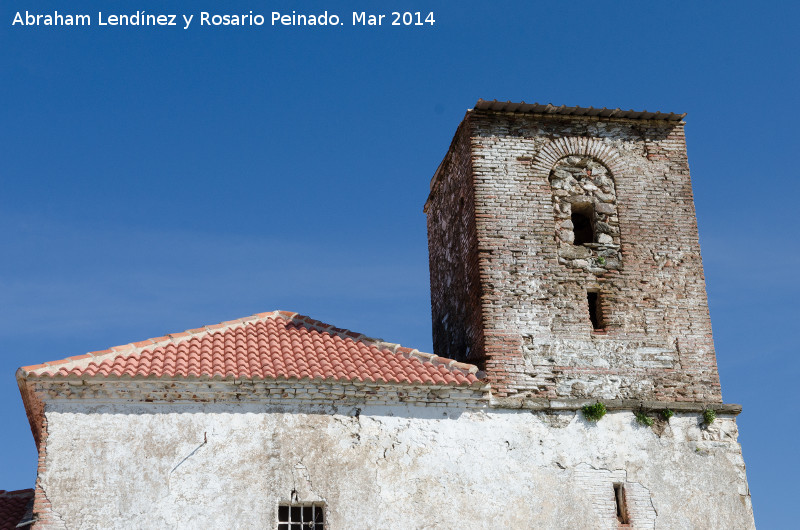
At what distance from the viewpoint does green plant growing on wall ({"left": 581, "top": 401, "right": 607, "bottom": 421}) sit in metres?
11.7

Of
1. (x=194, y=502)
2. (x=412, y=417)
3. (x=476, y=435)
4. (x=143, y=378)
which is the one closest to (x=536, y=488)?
(x=476, y=435)

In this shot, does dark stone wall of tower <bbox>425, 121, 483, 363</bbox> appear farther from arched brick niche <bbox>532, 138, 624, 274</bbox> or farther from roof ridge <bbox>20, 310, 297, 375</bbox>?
roof ridge <bbox>20, 310, 297, 375</bbox>

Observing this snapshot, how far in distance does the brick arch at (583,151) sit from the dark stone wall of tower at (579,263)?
2cm

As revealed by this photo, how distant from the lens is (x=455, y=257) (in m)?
14.2

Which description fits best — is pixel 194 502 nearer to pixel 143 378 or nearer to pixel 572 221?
pixel 143 378

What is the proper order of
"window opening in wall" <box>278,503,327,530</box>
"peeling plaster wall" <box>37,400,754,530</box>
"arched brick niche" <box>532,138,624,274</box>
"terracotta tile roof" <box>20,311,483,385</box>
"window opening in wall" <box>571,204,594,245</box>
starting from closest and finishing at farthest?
"peeling plaster wall" <box>37,400,754,530</box> < "window opening in wall" <box>278,503,327,530</box> < "terracotta tile roof" <box>20,311,483,385</box> < "arched brick niche" <box>532,138,624,274</box> < "window opening in wall" <box>571,204,594,245</box>

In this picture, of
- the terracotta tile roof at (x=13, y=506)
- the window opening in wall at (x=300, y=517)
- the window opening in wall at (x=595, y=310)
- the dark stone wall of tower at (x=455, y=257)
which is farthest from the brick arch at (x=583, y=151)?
the terracotta tile roof at (x=13, y=506)

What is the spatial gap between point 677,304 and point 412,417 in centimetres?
453

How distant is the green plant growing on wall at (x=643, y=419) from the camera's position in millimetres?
11836

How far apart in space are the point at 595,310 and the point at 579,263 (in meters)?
0.74

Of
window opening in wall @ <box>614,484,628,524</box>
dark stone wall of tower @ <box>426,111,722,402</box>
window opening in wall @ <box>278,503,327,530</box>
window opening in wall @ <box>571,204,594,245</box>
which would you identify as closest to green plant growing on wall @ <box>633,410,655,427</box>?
dark stone wall of tower @ <box>426,111,722,402</box>

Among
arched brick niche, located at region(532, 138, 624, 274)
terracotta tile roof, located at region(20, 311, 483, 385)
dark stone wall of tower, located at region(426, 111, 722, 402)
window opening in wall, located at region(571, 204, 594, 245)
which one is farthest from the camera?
window opening in wall, located at region(571, 204, 594, 245)

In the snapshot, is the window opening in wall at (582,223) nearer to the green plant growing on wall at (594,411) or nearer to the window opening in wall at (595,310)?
the window opening in wall at (595,310)

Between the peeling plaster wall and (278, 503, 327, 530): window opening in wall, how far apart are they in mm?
124
